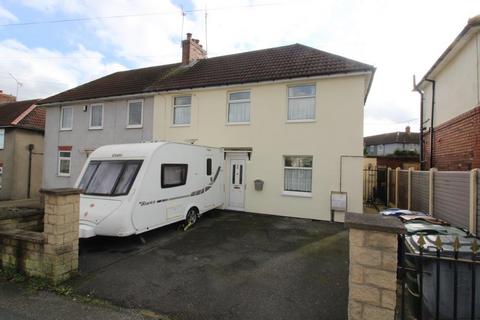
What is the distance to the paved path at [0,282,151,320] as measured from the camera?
351cm

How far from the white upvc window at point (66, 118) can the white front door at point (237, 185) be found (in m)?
10.6

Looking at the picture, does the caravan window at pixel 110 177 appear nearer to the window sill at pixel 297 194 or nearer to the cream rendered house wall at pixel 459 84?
the window sill at pixel 297 194

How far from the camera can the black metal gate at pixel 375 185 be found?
14.4 metres

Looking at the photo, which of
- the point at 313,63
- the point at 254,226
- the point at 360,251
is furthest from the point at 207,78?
the point at 360,251

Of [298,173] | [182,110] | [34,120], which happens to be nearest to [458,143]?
[298,173]

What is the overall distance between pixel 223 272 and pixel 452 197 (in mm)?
5318

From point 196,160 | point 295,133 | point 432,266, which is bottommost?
point 432,266

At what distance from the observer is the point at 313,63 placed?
34.9 ft

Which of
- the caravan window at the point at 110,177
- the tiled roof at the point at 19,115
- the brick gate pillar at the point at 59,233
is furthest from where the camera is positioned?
the tiled roof at the point at 19,115

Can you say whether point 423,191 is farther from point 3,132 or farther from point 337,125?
point 3,132

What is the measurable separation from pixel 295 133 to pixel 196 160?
404 centimetres

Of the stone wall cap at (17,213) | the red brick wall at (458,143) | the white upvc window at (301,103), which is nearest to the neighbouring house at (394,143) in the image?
the red brick wall at (458,143)

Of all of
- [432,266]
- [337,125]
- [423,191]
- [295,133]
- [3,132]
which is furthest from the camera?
[3,132]

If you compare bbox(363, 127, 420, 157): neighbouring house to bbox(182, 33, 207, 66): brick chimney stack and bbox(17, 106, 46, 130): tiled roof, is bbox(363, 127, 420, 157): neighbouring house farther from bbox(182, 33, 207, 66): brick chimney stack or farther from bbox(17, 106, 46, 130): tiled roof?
bbox(17, 106, 46, 130): tiled roof
